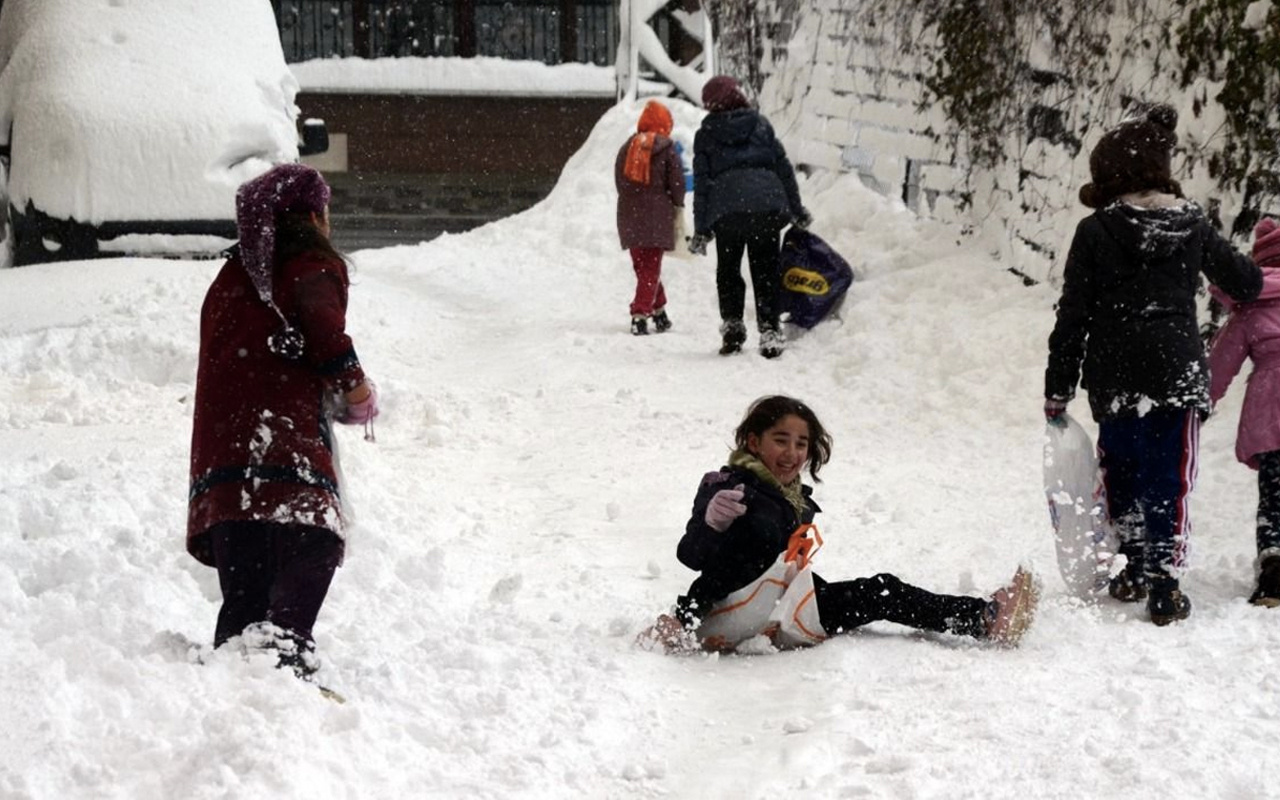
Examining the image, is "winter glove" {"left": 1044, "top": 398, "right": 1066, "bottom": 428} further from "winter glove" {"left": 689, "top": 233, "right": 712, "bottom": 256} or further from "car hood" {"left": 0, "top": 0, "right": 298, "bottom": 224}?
"car hood" {"left": 0, "top": 0, "right": 298, "bottom": 224}

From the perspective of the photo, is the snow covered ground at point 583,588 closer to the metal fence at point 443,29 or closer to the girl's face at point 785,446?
the girl's face at point 785,446

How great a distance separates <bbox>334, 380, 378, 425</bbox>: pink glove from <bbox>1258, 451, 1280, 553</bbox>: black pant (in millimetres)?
2689

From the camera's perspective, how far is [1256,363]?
17.6ft

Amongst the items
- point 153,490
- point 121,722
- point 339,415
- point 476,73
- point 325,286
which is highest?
point 325,286

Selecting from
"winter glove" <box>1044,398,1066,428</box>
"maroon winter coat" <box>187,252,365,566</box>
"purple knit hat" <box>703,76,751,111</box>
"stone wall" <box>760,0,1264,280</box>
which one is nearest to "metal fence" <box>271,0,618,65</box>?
"stone wall" <box>760,0,1264,280</box>

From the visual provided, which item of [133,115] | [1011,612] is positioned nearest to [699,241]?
[133,115]

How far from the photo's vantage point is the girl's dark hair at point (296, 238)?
4.25 metres

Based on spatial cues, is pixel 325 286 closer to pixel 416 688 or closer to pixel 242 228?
pixel 242 228

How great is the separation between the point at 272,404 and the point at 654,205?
7011mm

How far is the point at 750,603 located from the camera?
16.2ft

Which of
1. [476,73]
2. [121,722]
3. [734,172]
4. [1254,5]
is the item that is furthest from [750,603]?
[476,73]

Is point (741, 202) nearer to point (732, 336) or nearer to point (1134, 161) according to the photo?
point (732, 336)

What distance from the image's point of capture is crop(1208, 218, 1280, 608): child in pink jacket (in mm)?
5203

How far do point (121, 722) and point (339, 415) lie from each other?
0.97 m
